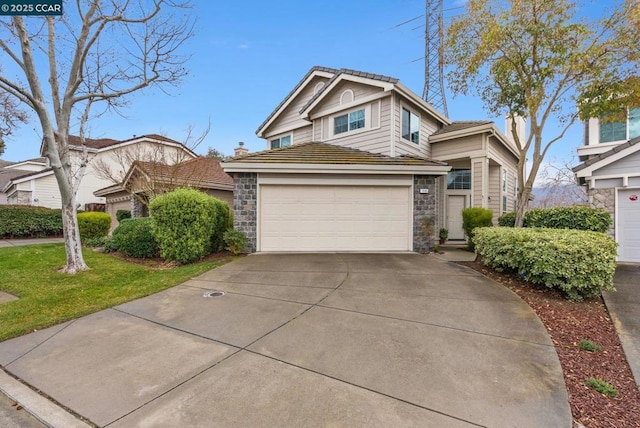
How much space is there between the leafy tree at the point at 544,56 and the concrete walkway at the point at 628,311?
9.43 feet

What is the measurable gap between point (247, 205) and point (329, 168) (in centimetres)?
278

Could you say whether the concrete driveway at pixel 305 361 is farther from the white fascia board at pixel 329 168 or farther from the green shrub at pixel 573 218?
the green shrub at pixel 573 218

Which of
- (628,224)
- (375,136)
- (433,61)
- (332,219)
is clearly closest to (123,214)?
(332,219)

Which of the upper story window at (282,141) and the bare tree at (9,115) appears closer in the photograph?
the bare tree at (9,115)

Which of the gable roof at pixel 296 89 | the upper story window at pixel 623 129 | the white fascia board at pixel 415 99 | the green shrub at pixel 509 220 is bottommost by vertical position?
the green shrub at pixel 509 220

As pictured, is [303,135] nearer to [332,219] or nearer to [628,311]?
[332,219]

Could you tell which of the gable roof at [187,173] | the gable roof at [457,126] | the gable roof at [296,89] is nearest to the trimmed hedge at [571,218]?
the gable roof at [457,126]

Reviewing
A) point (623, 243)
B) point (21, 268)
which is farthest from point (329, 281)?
point (623, 243)

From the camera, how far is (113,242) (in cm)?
1001

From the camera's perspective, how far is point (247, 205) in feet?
30.2

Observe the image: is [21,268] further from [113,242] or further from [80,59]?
[80,59]

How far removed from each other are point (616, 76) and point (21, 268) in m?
16.1

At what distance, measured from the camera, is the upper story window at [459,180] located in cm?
1325

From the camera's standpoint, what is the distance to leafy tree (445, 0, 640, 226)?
7.59 metres
